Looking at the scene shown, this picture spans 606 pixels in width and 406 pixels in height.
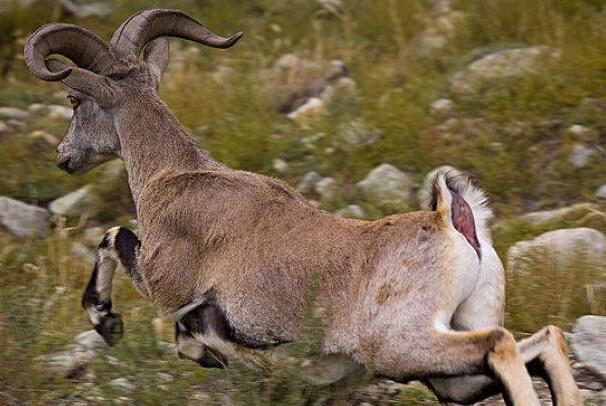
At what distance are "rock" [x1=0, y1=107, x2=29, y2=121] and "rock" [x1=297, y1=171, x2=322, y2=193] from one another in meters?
2.62

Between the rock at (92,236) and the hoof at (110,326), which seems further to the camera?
the rock at (92,236)

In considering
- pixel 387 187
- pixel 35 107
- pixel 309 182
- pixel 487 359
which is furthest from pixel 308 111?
pixel 487 359

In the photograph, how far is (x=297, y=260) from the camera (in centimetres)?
604

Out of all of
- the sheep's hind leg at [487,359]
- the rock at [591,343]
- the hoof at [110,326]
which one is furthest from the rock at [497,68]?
the sheep's hind leg at [487,359]

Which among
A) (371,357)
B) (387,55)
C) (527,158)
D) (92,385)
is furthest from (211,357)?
(387,55)

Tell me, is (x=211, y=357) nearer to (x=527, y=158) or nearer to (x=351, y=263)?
(x=351, y=263)

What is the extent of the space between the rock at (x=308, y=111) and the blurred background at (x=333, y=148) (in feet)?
0.06

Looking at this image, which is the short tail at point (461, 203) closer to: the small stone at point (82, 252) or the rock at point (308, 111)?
the small stone at point (82, 252)

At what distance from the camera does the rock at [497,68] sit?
33.7ft

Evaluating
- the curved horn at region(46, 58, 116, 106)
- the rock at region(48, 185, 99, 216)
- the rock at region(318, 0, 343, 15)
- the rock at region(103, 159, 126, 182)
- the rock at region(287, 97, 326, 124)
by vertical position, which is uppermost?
the rock at region(318, 0, 343, 15)

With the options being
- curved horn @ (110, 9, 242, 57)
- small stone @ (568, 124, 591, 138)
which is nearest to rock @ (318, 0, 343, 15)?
small stone @ (568, 124, 591, 138)

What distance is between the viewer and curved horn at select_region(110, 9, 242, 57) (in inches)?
287

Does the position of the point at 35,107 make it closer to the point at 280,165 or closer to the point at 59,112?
the point at 59,112

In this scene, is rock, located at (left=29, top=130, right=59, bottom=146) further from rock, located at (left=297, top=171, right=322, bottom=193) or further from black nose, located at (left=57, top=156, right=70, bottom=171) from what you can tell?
black nose, located at (left=57, top=156, right=70, bottom=171)
